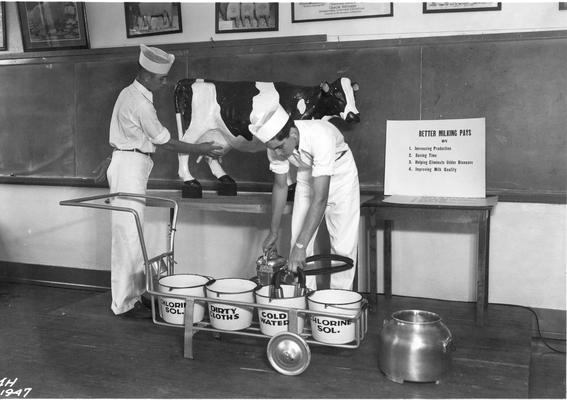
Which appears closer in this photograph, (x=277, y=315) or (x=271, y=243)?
(x=277, y=315)

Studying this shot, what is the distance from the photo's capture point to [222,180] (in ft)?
12.3

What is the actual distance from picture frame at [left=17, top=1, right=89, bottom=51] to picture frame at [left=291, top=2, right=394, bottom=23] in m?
1.67

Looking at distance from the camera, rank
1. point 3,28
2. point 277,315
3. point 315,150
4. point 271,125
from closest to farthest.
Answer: point 277,315 < point 271,125 < point 315,150 < point 3,28

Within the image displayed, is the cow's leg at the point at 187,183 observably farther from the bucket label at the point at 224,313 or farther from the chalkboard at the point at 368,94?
the bucket label at the point at 224,313

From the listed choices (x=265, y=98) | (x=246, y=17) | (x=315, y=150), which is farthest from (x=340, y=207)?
(x=246, y=17)

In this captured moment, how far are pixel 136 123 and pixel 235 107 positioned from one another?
61 centimetres

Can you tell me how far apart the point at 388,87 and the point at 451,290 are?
51.6 inches

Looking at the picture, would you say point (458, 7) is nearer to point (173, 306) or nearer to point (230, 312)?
point (230, 312)

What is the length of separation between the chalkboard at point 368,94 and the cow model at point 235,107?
0.25 m

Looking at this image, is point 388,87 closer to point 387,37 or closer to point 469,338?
point 387,37

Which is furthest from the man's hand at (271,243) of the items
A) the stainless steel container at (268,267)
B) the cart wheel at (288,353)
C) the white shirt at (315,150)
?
the cart wheel at (288,353)

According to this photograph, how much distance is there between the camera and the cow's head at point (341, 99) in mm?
3373

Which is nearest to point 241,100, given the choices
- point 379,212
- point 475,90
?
point 379,212

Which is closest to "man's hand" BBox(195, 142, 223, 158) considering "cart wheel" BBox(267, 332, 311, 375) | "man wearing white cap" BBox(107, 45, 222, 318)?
"man wearing white cap" BBox(107, 45, 222, 318)
